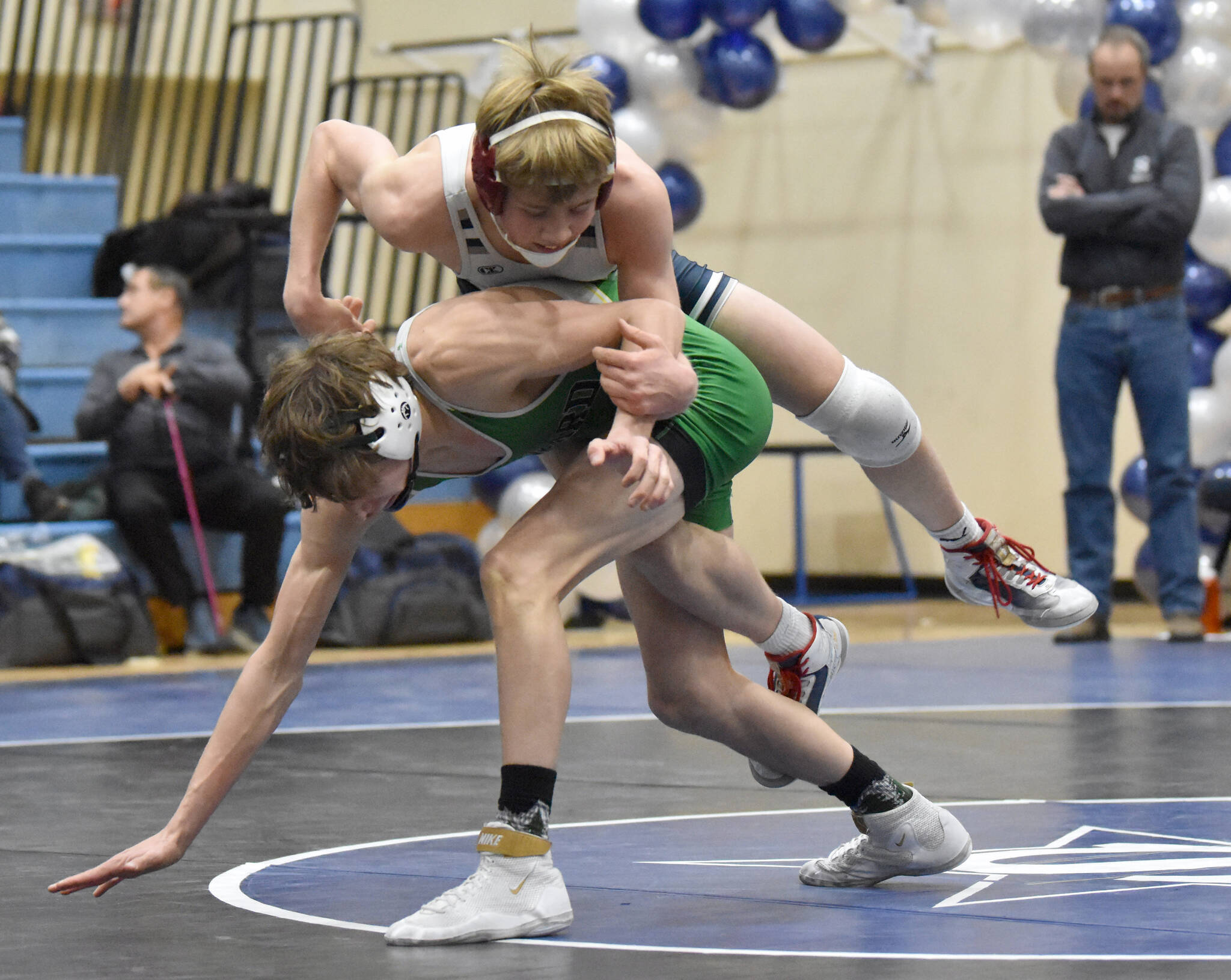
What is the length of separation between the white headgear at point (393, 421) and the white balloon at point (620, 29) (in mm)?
4822

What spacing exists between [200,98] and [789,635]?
693 centimetres

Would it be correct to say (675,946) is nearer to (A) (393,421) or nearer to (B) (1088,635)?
(A) (393,421)

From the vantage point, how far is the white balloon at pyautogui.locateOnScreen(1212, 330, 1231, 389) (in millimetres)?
6551

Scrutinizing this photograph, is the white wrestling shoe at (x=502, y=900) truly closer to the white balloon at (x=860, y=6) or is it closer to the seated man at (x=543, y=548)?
the seated man at (x=543, y=548)

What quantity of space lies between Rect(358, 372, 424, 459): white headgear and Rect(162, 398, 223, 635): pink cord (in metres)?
→ 4.10

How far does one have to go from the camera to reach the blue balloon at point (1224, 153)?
A: 6715 millimetres

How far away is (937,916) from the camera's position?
2336mm

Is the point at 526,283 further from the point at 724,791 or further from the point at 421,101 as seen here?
the point at 421,101

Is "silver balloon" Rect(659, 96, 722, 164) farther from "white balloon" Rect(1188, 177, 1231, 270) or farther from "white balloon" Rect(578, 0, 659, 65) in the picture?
"white balloon" Rect(1188, 177, 1231, 270)

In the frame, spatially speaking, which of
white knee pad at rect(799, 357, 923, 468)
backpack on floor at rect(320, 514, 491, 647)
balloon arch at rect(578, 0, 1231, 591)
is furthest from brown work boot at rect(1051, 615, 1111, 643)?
white knee pad at rect(799, 357, 923, 468)

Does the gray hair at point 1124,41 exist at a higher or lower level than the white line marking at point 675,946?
higher

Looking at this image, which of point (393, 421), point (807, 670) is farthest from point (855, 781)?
point (393, 421)

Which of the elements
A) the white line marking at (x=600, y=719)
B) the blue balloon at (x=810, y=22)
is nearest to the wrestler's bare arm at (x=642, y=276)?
the white line marking at (x=600, y=719)

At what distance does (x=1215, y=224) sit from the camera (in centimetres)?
643
